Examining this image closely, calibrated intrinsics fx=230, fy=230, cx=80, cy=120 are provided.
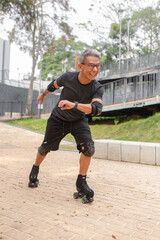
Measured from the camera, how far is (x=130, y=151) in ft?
23.6

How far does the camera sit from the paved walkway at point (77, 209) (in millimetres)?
2221

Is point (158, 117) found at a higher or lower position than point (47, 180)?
higher

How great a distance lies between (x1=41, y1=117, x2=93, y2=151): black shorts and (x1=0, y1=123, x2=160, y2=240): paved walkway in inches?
31.3

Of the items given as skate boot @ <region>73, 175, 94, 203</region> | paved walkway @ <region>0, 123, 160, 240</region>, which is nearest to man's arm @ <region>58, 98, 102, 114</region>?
skate boot @ <region>73, 175, 94, 203</region>

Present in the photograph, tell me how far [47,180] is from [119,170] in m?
2.12

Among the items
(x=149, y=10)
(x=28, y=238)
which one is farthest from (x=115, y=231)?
(x=149, y=10)

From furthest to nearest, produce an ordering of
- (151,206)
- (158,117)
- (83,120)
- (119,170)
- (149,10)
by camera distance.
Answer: (149,10) < (158,117) < (119,170) < (83,120) < (151,206)

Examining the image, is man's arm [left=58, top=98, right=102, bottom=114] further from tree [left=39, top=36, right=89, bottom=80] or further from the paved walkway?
tree [left=39, top=36, right=89, bottom=80]

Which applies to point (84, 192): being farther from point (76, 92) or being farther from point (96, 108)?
point (76, 92)

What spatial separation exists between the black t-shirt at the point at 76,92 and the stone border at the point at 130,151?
4.07 metres

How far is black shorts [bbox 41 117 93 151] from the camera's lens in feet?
11.1

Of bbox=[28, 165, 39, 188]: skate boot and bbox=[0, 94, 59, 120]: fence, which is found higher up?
bbox=[0, 94, 59, 120]: fence

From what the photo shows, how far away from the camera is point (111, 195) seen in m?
3.57

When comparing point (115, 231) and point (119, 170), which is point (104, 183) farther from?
point (115, 231)
